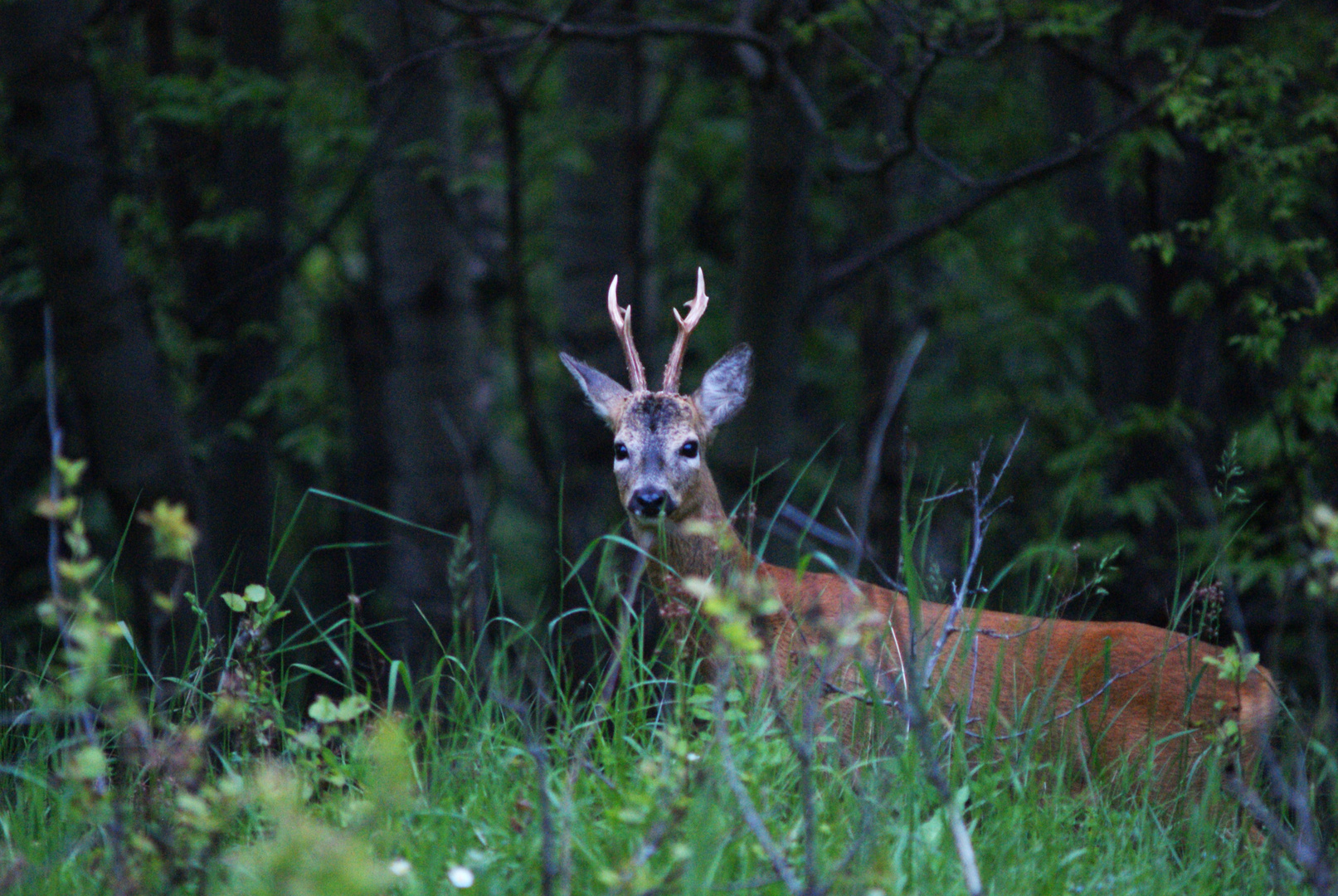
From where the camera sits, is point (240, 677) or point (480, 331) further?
point (480, 331)

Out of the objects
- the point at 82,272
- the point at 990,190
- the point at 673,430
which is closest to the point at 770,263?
the point at 990,190

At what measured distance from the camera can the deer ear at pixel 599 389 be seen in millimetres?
5781

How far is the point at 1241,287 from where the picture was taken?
757cm

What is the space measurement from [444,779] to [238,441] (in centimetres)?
784

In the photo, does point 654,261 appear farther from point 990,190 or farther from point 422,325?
point 990,190

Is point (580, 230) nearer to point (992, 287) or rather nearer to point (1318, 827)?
point (992, 287)

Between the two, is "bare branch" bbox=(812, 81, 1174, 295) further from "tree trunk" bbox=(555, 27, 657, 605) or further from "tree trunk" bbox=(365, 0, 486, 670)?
"tree trunk" bbox=(365, 0, 486, 670)

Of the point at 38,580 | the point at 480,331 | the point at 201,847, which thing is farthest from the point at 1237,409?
the point at 38,580

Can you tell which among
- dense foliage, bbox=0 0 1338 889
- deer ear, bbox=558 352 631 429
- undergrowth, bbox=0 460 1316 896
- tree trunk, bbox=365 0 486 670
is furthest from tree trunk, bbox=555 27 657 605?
undergrowth, bbox=0 460 1316 896

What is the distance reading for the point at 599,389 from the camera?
585 centimetres

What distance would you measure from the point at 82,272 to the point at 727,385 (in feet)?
12.0

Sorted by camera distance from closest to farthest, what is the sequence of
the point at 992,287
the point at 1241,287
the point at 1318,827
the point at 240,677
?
the point at 240,677, the point at 1318,827, the point at 1241,287, the point at 992,287

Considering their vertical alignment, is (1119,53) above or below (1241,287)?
above

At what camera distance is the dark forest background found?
6.82 meters
